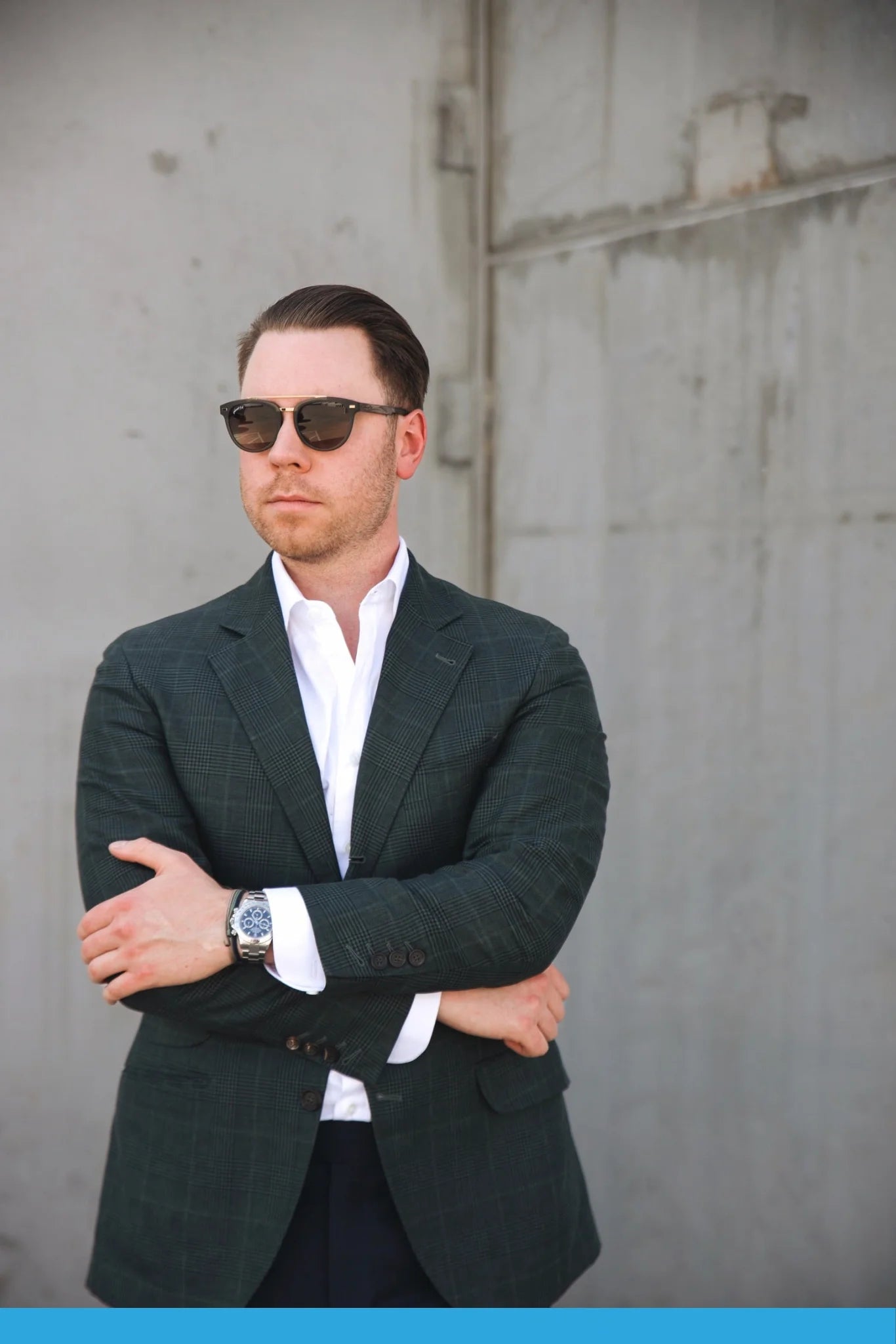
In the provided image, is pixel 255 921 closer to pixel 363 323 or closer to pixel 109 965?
pixel 109 965

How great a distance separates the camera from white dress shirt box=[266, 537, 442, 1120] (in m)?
2.06

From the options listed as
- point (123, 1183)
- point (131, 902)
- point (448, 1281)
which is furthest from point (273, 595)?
point (448, 1281)

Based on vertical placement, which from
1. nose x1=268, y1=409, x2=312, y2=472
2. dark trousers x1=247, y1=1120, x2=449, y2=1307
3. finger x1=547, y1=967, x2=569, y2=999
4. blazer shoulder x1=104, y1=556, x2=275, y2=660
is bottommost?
dark trousers x1=247, y1=1120, x2=449, y2=1307

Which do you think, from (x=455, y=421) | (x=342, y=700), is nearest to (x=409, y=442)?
(x=342, y=700)

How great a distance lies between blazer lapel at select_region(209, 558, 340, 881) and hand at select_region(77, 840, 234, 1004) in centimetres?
18

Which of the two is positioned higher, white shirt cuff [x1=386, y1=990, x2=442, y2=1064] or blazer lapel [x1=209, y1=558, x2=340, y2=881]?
blazer lapel [x1=209, y1=558, x2=340, y2=881]

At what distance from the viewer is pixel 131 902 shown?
204 centimetres

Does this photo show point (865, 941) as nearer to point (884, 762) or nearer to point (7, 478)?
point (884, 762)

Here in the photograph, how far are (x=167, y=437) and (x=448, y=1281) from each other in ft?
8.92

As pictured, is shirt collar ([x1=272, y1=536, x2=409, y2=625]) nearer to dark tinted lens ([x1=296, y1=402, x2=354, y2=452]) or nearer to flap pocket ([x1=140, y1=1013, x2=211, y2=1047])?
dark tinted lens ([x1=296, y1=402, x2=354, y2=452])

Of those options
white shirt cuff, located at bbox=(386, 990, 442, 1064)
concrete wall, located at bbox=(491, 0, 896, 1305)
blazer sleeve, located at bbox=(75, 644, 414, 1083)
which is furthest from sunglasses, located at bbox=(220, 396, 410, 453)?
concrete wall, located at bbox=(491, 0, 896, 1305)

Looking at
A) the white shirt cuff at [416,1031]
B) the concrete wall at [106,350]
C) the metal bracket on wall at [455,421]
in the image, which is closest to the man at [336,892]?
the white shirt cuff at [416,1031]

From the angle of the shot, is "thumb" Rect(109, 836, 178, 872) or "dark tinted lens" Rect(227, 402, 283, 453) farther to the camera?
"dark tinted lens" Rect(227, 402, 283, 453)

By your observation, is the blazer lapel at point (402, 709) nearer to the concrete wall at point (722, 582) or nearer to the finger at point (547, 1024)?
the finger at point (547, 1024)
